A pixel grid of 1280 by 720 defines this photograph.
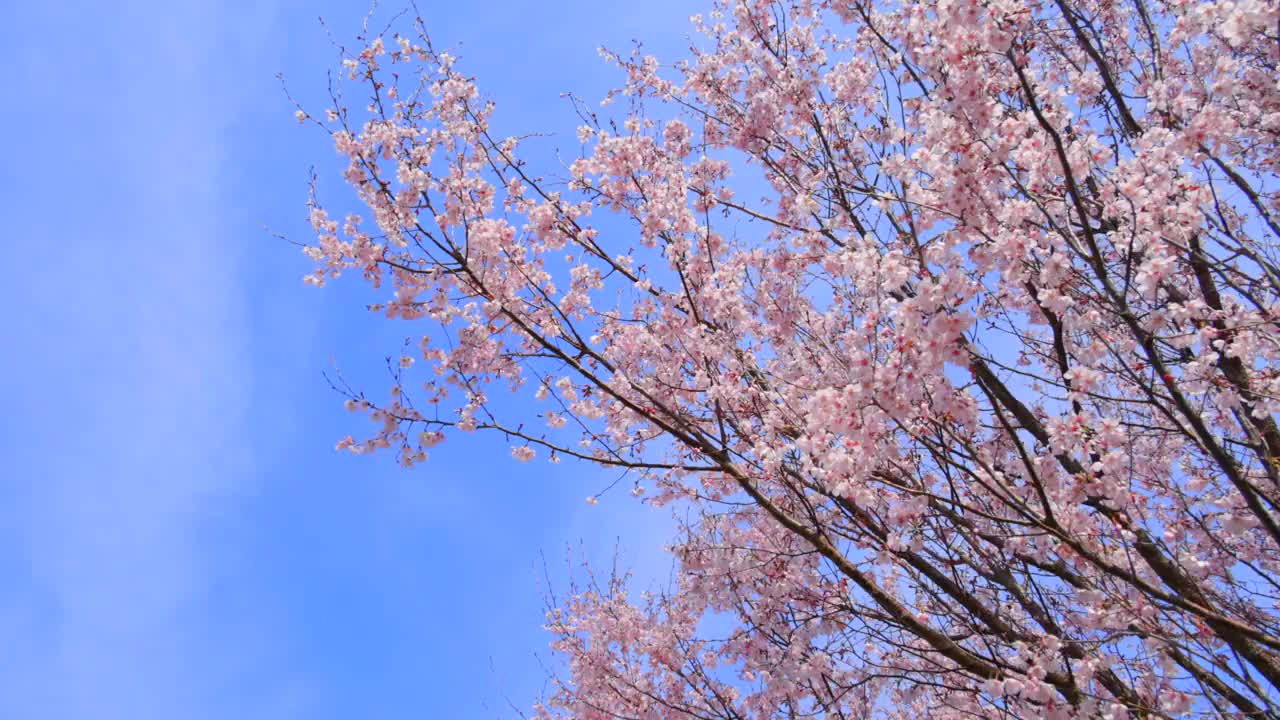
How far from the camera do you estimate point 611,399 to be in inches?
241

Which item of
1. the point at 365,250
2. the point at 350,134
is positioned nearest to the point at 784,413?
the point at 365,250

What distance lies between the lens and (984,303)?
20.2ft

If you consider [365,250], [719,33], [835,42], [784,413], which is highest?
[719,33]

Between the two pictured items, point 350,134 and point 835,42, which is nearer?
point 350,134

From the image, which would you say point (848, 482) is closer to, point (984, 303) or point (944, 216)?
point (944, 216)

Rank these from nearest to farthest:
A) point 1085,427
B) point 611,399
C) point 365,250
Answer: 1. point 1085,427
2. point 365,250
3. point 611,399

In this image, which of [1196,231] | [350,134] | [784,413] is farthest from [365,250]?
[1196,231]

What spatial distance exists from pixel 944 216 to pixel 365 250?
3.88 m

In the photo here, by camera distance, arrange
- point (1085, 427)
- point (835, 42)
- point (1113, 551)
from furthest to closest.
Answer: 1. point (835, 42)
2. point (1113, 551)
3. point (1085, 427)

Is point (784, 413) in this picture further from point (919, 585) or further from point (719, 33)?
point (719, 33)

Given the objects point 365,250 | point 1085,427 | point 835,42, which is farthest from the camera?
point 835,42

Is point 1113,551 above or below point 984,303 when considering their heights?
below

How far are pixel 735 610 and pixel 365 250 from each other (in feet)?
13.3

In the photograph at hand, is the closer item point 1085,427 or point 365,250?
point 1085,427
